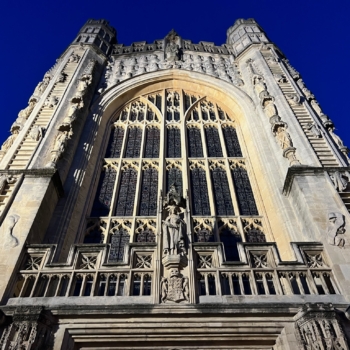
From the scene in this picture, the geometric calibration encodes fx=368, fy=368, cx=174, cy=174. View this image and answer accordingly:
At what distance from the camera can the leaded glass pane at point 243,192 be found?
11.4 m

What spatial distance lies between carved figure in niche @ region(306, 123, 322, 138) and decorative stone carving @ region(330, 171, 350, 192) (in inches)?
91.9

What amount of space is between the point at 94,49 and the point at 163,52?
3.77m

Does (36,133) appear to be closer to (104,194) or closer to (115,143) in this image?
(104,194)

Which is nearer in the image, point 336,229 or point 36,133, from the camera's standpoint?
point 336,229

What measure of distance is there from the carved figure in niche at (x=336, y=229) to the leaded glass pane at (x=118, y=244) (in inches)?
203

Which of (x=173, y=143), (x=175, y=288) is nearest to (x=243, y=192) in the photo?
(x=173, y=143)

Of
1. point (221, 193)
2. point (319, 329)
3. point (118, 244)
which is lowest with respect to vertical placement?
point (319, 329)

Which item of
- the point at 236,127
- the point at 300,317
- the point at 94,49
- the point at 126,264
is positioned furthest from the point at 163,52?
the point at 300,317

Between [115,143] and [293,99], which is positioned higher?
[293,99]

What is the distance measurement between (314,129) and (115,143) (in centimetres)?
733

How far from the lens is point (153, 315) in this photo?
658 cm

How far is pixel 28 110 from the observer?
1379 cm

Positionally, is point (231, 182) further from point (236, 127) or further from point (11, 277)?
point (11, 277)

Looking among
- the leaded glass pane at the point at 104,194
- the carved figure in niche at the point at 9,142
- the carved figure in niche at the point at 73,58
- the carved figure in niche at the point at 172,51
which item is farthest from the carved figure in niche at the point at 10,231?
the carved figure in niche at the point at 172,51
